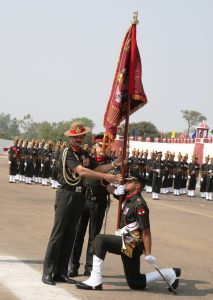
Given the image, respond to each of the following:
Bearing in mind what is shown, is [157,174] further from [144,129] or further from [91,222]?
[144,129]

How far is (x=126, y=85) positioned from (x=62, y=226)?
2.05 metres

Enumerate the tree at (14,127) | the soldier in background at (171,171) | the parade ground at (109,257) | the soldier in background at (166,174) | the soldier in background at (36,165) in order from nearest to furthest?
the parade ground at (109,257) < the soldier in background at (36,165) < the soldier in background at (166,174) < the soldier in background at (171,171) < the tree at (14,127)

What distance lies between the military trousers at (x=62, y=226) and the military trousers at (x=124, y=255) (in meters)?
0.39

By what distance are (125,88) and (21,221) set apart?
5.83 metres

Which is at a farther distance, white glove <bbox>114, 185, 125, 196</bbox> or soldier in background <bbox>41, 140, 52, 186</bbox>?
soldier in background <bbox>41, 140, 52, 186</bbox>

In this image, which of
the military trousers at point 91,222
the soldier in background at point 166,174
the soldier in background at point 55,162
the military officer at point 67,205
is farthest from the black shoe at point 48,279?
the soldier in background at point 166,174

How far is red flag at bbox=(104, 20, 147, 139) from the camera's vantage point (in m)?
8.20

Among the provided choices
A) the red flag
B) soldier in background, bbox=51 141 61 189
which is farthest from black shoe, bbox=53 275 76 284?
soldier in background, bbox=51 141 61 189

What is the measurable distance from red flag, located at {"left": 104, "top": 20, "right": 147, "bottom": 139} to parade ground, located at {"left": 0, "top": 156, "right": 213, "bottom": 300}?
209 centimetres

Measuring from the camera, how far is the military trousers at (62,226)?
7.61 meters

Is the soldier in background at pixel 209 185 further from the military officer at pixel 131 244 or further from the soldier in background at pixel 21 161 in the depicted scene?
the military officer at pixel 131 244

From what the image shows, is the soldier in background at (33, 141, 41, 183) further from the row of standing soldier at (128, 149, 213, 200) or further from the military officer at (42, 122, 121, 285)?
the military officer at (42, 122, 121, 285)

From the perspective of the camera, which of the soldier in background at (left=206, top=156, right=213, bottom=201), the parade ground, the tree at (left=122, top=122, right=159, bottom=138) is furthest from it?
the tree at (left=122, top=122, right=159, bottom=138)

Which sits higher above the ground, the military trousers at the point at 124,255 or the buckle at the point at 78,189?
the buckle at the point at 78,189
